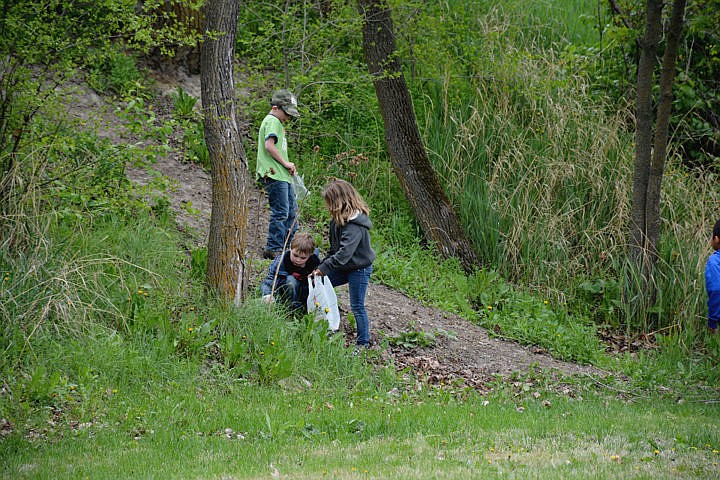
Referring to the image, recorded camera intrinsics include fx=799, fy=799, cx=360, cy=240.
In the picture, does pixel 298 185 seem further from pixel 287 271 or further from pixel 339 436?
pixel 339 436

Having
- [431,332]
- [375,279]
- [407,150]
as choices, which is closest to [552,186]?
[407,150]

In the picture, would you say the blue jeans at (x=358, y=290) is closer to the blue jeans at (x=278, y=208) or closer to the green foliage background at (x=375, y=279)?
the green foliage background at (x=375, y=279)

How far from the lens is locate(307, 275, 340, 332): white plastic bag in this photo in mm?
7895

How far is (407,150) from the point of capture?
11.5 metres

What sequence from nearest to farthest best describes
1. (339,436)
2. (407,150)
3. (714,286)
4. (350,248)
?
(339,436) < (350,248) < (714,286) < (407,150)

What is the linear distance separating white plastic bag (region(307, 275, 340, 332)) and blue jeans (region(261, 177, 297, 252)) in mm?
1291

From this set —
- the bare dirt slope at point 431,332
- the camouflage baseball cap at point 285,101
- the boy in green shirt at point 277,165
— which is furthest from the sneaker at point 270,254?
the camouflage baseball cap at point 285,101

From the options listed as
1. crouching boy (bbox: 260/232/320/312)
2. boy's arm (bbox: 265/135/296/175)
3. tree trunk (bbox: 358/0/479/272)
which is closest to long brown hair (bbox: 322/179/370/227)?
crouching boy (bbox: 260/232/320/312)

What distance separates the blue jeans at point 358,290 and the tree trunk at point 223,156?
0.99 meters

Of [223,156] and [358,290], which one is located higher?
[223,156]

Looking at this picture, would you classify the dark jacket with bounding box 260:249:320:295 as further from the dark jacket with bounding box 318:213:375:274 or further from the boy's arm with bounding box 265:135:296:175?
the boy's arm with bounding box 265:135:296:175

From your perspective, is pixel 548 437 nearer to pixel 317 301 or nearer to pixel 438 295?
pixel 317 301

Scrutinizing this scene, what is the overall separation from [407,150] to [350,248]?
166 inches

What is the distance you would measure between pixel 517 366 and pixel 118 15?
5597 mm
